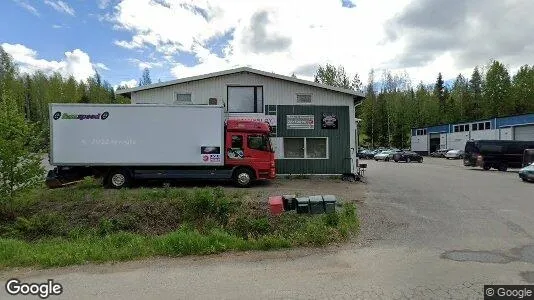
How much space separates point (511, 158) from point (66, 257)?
32122mm

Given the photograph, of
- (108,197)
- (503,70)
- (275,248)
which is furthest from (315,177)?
(503,70)

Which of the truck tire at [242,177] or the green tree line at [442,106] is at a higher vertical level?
the green tree line at [442,106]

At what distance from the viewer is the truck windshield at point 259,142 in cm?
1580

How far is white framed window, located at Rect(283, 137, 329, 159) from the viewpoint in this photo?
771 inches

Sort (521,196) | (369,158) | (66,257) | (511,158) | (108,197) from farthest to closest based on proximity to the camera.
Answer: (369,158), (511,158), (521,196), (108,197), (66,257)

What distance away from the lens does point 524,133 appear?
4366cm

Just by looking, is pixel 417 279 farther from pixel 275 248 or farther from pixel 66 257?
pixel 66 257

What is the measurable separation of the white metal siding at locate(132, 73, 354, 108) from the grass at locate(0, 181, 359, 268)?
7.87 meters

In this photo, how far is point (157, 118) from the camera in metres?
14.9

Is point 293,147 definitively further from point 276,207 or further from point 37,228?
point 37,228

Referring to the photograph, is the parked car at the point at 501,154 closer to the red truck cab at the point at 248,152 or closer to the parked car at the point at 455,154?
the red truck cab at the point at 248,152

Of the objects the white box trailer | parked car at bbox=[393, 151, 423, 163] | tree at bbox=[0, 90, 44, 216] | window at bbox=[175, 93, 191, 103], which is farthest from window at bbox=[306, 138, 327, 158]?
parked car at bbox=[393, 151, 423, 163]

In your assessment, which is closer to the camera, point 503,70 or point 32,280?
point 32,280

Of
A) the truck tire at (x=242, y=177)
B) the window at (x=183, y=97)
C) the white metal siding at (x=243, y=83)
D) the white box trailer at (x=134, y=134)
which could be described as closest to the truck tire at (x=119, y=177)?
the white box trailer at (x=134, y=134)
